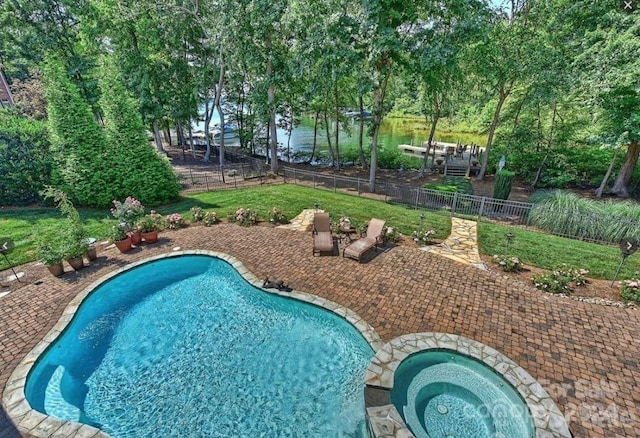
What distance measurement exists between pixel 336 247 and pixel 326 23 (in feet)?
30.7

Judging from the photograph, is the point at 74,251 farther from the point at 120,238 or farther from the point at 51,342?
the point at 51,342

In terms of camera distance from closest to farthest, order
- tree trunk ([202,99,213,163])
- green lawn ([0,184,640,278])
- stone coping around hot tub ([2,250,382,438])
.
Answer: stone coping around hot tub ([2,250,382,438]) → green lawn ([0,184,640,278]) → tree trunk ([202,99,213,163])

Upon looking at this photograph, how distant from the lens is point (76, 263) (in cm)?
846

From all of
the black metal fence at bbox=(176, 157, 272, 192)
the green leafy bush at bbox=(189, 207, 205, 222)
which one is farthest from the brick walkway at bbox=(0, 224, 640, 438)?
the black metal fence at bbox=(176, 157, 272, 192)

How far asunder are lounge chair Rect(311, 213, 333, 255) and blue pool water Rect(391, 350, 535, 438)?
428cm

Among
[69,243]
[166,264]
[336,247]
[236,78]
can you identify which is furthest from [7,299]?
[236,78]

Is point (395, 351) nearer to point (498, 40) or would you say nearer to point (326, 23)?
point (326, 23)

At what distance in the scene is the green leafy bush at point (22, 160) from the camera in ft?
37.4

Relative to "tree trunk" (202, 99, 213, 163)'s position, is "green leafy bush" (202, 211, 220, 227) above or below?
below

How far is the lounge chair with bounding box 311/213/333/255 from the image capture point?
911 centimetres

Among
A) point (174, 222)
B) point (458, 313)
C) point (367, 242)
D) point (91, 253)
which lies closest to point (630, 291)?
point (458, 313)

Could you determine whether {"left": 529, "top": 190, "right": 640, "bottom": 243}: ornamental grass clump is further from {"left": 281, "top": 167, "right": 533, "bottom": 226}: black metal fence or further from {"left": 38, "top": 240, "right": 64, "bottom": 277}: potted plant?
{"left": 38, "top": 240, "right": 64, "bottom": 277}: potted plant

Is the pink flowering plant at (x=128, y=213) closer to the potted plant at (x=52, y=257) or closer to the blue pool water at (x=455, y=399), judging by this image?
the potted plant at (x=52, y=257)

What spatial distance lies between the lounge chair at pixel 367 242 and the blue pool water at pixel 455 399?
143 inches
